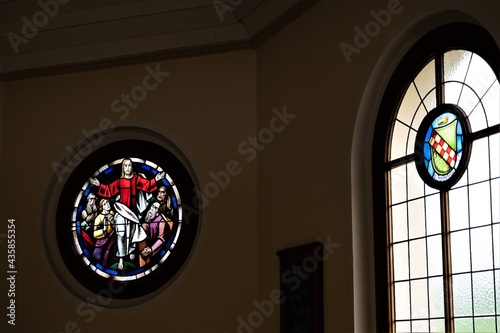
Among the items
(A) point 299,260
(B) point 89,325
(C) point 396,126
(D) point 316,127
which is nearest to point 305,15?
(D) point 316,127

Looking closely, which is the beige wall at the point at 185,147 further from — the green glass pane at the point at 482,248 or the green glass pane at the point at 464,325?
the green glass pane at the point at 482,248

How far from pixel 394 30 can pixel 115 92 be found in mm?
3613

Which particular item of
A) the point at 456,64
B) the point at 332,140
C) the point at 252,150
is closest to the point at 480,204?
the point at 456,64

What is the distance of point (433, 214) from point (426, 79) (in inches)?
39.3

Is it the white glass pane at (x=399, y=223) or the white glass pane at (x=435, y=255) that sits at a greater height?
the white glass pane at (x=399, y=223)

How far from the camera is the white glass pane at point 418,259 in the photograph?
6.03m

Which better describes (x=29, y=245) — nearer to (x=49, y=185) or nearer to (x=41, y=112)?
(x=49, y=185)

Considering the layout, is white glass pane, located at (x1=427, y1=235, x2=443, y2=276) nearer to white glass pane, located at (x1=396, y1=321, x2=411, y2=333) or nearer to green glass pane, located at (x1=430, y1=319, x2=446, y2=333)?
green glass pane, located at (x1=430, y1=319, x2=446, y2=333)

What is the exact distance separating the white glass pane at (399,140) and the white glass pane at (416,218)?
41 cm

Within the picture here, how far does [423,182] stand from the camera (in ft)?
20.1

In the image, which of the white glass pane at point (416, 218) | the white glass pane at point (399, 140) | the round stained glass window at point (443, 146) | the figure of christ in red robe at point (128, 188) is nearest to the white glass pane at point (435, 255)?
the white glass pane at point (416, 218)

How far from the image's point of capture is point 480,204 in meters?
5.51

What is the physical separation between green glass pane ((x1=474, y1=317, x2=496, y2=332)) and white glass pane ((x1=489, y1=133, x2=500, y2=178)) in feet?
2.99

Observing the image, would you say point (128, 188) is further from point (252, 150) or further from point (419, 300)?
point (419, 300)
